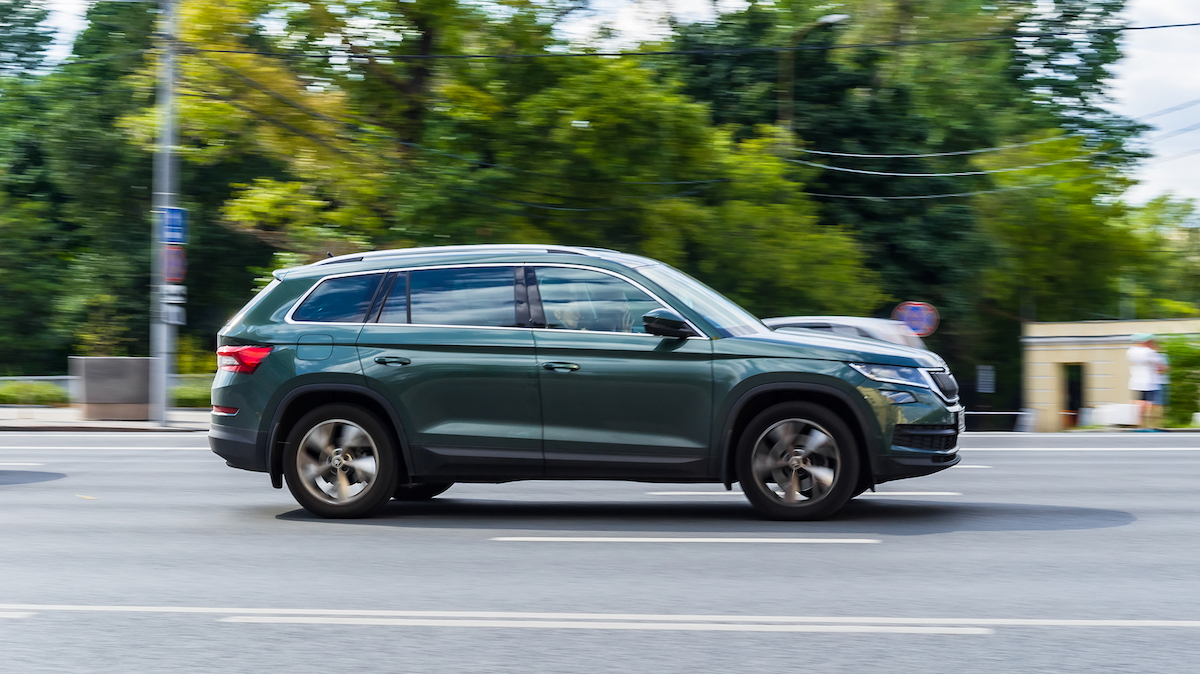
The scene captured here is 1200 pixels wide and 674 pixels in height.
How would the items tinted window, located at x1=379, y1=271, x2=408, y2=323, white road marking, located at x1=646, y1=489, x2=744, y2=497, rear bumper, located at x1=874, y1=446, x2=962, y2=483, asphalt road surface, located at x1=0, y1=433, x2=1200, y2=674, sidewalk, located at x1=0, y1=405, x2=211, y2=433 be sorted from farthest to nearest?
1. sidewalk, located at x1=0, y1=405, x2=211, y2=433
2. white road marking, located at x1=646, y1=489, x2=744, y2=497
3. tinted window, located at x1=379, y1=271, x2=408, y2=323
4. rear bumper, located at x1=874, y1=446, x2=962, y2=483
5. asphalt road surface, located at x1=0, y1=433, x2=1200, y2=674

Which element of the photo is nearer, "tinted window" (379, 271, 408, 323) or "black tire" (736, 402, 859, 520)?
"black tire" (736, 402, 859, 520)

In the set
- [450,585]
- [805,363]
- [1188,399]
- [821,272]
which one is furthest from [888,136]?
[450,585]

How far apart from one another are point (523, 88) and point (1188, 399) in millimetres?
14670

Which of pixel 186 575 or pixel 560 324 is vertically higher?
pixel 560 324

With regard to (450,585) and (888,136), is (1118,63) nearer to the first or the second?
(888,136)

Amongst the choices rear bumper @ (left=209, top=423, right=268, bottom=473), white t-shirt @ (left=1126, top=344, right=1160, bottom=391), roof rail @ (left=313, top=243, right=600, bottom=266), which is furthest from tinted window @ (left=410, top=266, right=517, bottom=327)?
white t-shirt @ (left=1126, top=344, right=1160, bottom=391)

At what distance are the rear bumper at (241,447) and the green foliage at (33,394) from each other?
1978 cm

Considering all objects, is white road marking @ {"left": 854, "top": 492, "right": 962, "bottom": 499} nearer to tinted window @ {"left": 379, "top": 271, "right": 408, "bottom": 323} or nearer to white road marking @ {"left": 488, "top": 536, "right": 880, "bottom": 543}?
white road marking @ {"left": 488, "top": 536, "right": 880, "bottom": 543}

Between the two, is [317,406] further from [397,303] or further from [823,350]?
[823,350]

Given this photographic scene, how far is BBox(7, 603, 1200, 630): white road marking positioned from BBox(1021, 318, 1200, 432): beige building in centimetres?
2784

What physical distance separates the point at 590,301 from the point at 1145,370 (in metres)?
16.0

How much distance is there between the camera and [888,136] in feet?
122

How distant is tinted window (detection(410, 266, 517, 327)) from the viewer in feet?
28.6

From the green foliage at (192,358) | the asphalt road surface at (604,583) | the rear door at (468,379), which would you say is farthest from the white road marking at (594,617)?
the green foliage at (192,358)
